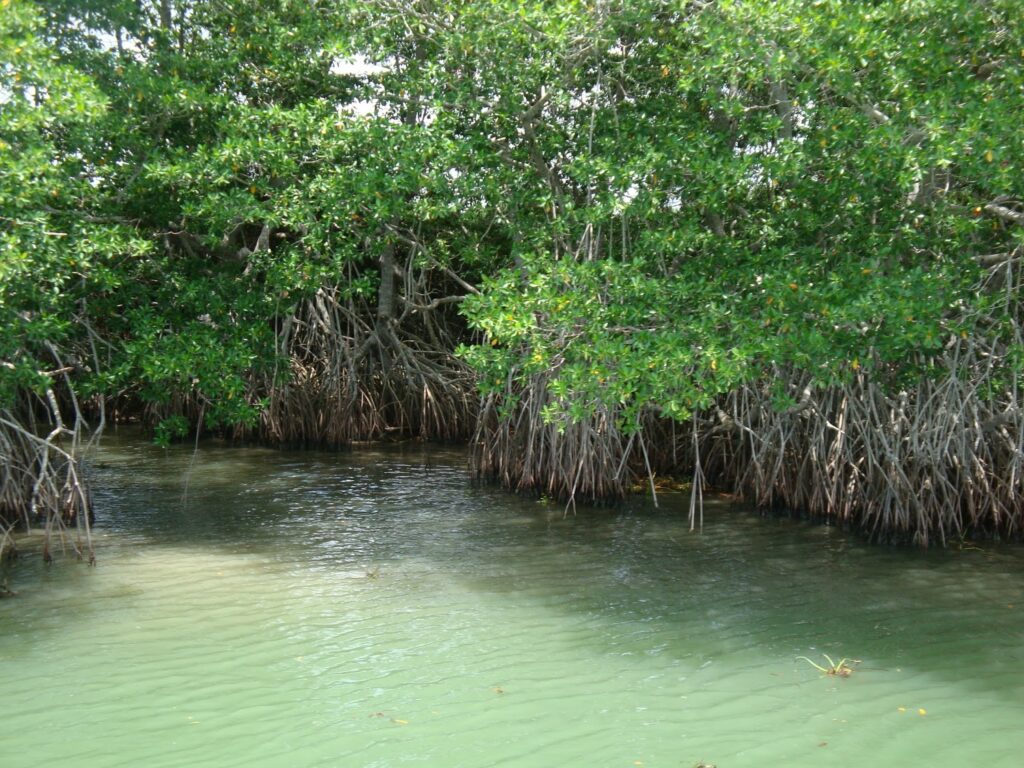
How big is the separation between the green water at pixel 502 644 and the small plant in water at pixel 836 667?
5 centimetres

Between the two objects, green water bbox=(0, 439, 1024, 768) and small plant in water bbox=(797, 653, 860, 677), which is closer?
green water bbox=(0, 439, 1024, 768)

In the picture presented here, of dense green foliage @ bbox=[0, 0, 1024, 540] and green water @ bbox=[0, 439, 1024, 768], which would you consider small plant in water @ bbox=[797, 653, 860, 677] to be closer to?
green water @ bbox=[0, 439, 1024, 768]

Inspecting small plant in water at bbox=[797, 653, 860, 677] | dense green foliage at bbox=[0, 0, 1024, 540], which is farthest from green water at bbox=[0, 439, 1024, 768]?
dense green foliage at bbox=[0, 0, 1024, 540]

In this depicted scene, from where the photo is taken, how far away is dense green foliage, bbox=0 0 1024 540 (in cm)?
573

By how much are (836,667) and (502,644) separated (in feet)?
4.75

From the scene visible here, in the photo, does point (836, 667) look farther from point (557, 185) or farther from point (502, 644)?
point (557, 185)

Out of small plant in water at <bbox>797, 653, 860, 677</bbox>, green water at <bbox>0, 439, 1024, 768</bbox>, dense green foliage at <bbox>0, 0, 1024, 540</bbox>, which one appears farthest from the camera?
dense green foliage at <bbox>0, 0, 1024, 540</bbox>

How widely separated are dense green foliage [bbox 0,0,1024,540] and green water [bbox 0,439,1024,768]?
3.04 feet

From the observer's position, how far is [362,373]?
10.7 m

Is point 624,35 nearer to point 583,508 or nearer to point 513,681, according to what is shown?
point 583,508

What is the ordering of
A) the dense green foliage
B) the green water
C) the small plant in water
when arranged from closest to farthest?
the green water → the small plant in water → the dense green foliage

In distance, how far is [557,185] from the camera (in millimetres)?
7746

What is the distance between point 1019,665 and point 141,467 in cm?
740

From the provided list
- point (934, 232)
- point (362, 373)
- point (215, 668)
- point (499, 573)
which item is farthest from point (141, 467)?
point (934, 232)
